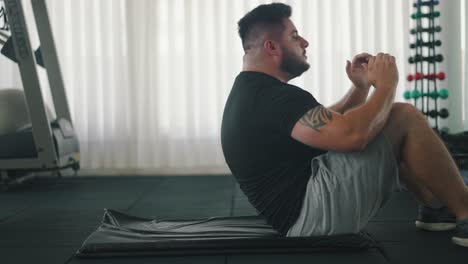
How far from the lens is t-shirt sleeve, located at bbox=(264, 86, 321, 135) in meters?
1.38

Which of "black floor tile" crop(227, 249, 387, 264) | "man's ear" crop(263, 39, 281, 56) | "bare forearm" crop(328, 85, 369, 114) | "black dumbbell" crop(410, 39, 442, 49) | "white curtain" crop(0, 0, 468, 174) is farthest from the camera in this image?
"white curtain" crop(0, 0, 468, 174)

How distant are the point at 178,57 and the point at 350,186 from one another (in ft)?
10.3

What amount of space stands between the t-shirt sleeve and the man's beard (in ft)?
0.62

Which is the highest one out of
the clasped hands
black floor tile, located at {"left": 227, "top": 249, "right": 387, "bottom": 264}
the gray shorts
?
the clasped hands

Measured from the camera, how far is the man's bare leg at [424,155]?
57.2 inches

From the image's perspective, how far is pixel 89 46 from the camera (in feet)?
13.8

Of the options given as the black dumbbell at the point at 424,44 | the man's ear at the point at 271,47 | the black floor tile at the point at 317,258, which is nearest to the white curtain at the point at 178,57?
the black dumbbell at the point at 424,44

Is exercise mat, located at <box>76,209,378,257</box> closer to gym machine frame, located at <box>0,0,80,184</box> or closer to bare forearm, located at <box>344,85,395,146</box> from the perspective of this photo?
bare forearm, located at <box>344,85,395,146</box>

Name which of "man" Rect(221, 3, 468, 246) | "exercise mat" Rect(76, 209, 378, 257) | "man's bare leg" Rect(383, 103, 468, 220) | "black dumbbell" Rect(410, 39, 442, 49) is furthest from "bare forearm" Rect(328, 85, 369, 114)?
"black dumbbell" Rect(410, 39, 442, 49)

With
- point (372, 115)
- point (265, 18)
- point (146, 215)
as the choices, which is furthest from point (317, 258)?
point (146, 215)

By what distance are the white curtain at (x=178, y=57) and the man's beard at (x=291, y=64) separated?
264 centimetres

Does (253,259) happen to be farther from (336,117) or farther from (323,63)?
(323,63)

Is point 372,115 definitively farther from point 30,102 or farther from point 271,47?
point 30,102

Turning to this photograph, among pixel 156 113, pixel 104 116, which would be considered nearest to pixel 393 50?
pixel 156 113
